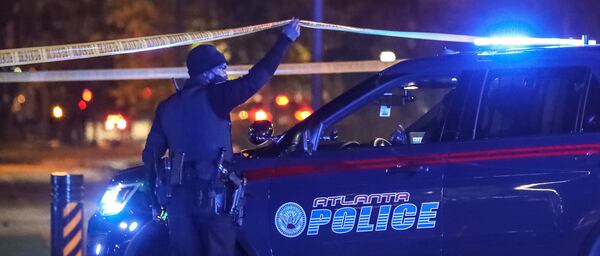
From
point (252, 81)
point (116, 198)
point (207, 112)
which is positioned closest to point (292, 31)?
point (252, 81)

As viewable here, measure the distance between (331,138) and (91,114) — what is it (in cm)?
2883

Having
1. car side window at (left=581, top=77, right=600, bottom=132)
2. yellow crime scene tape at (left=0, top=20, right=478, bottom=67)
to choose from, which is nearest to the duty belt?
yellow crime scene tape at (left=0, top=20, right=478, bottom=67)

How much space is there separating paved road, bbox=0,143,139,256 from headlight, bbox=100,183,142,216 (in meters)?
3.71

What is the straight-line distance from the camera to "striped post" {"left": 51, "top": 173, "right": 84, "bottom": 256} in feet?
24.6

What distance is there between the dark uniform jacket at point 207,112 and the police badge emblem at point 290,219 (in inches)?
17.6

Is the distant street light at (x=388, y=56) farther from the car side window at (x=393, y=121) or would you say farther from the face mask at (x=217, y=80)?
the face mask at (x=217, y=80)

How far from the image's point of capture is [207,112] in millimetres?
5176

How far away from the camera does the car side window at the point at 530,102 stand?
18.2 ft

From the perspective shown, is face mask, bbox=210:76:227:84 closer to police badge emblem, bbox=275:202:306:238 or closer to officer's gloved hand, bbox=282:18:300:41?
officer's gloved hand, bbox=282:18:300:41

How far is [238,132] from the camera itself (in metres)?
26.5

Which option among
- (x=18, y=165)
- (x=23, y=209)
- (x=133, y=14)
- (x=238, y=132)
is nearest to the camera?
(x=23, y=209)

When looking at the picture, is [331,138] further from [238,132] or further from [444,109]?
[238,132]

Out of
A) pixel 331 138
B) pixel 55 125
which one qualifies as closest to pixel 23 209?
pixel 331 138

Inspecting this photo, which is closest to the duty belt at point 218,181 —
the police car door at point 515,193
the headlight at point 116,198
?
the headlight at point 116,198
